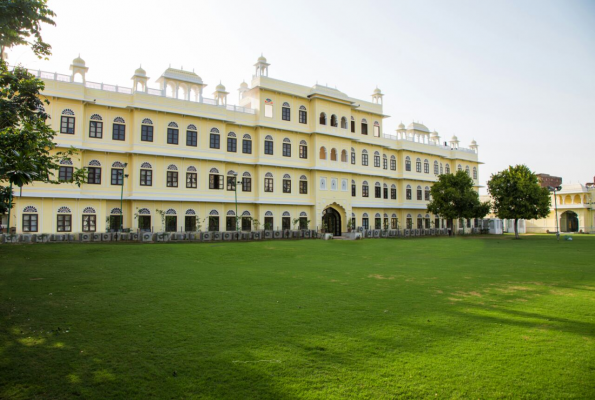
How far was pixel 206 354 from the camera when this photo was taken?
5.14 meters

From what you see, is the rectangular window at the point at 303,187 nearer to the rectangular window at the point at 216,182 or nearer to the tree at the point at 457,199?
the rectangular window at the point at 216,182

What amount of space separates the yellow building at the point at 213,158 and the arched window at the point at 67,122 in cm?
7

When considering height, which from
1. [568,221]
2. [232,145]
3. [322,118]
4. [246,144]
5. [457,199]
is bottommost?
[568,221]

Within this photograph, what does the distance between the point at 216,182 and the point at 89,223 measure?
30.0 ft

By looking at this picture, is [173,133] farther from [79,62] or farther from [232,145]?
[79,62]

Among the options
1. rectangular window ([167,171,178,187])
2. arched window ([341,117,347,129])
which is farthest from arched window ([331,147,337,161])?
rectangular window ([167,171,178,187])

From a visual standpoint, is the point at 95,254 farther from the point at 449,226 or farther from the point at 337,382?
the point at 449,226

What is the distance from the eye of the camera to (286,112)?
3272 centimetres

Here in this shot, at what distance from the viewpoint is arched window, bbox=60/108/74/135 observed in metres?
24.0

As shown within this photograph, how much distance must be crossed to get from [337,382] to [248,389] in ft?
3.38

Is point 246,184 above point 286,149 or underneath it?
underneath

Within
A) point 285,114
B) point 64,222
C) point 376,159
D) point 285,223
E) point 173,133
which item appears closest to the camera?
point 64,222

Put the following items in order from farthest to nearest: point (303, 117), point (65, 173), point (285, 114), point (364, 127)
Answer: point (364, 127)
point (303, 117)
point (285, 114)
point (65, 173)

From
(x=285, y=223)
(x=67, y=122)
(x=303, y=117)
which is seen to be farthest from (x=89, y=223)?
(x=303, y=117)
